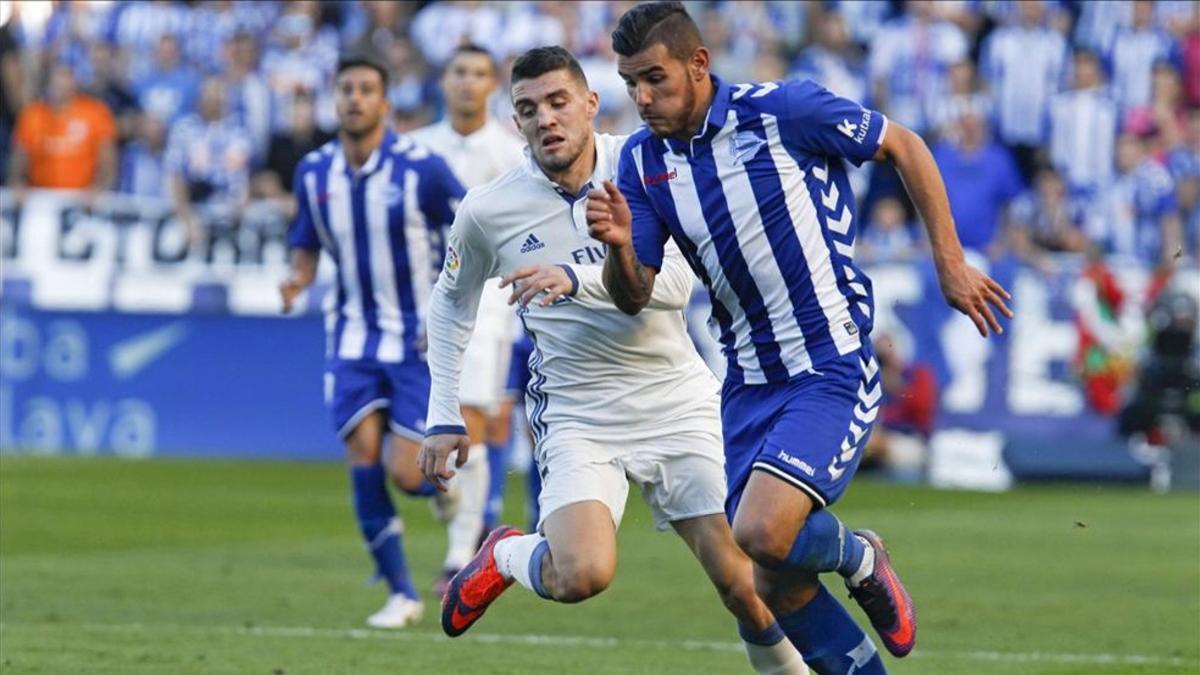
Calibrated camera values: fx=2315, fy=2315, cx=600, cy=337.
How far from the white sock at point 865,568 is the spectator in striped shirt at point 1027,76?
13.6 metres

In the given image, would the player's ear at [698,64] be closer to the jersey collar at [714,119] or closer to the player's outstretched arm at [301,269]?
the jersey collar at [714,119]

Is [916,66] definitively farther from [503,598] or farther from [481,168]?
[503,598]

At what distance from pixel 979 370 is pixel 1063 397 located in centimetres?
72

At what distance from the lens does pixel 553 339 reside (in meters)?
7.99

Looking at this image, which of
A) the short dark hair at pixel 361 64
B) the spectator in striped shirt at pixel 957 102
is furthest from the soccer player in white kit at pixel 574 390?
the spectator in striped shirt at pixel 957 102

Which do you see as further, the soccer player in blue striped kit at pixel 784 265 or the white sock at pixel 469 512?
the white sock at pixel 469 512

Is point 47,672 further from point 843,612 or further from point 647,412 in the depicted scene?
point 843,612

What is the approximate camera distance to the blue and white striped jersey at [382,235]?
11.0m

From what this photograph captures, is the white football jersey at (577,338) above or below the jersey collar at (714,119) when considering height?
below

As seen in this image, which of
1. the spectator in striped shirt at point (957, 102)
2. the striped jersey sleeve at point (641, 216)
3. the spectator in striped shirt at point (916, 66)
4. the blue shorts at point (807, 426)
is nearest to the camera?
the blue shorts at point (807, 426)

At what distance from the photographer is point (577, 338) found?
7.93 metres

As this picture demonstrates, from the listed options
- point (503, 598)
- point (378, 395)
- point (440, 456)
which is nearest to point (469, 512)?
point (503, 598)

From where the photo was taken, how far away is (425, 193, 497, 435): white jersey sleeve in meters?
8.02

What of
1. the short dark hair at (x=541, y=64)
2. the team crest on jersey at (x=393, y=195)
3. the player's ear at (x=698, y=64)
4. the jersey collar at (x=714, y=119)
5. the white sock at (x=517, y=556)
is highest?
the player's ear at (x=698, y=64)
